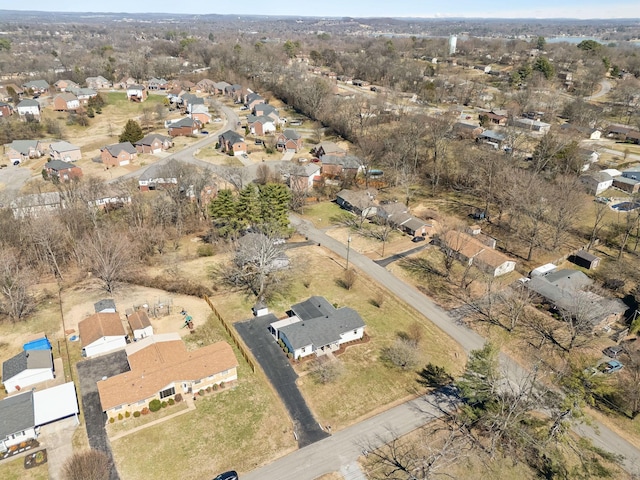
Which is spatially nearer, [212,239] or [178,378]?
[178,378]

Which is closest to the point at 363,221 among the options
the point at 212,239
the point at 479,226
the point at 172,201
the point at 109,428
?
the point at 479,226

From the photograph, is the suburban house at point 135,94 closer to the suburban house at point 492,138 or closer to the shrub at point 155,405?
the suburban house at point 492,138

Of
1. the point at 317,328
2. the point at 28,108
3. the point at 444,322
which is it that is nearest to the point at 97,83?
the point at 28,108

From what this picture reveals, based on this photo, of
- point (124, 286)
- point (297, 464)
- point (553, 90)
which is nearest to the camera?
point (297, 464)

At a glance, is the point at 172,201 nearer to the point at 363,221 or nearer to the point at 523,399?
the point at 363,221

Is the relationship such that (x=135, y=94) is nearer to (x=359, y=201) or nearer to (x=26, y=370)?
(x=359, y=201)

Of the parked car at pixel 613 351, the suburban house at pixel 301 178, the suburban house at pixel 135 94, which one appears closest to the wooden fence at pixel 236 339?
the suburban house at pixel 301 178
